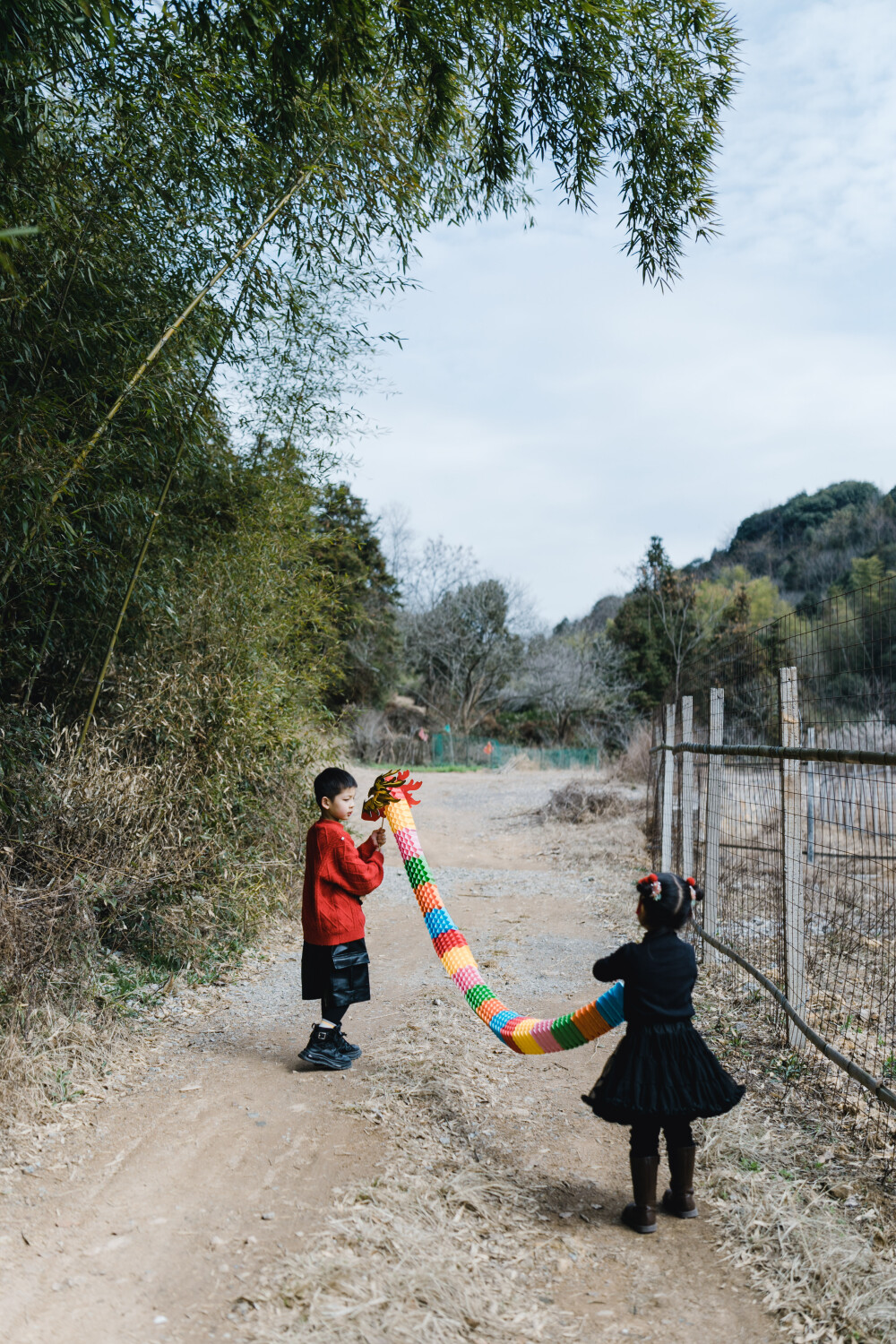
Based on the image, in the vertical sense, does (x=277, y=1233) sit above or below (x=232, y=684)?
below

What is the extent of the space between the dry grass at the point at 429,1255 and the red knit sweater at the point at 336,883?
715mm

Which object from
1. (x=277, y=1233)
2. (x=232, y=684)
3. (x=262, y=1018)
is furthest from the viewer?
(x=232, y=684)

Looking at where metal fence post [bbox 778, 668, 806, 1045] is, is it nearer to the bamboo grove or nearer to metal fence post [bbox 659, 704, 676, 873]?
the bamboo grove

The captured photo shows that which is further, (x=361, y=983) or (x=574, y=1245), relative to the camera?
(x=361, y=983)

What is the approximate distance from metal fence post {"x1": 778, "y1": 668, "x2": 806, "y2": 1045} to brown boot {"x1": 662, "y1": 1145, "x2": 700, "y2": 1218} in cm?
146

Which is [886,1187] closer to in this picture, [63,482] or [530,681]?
[63,482]

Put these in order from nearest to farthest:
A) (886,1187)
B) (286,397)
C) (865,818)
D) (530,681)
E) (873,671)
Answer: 1. (886,1187)
2. (873,671)
3. (286,397)
4. (865,818)
5. (530,681)

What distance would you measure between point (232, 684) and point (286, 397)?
7.89 ft

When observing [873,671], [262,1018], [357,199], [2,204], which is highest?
[357,199]

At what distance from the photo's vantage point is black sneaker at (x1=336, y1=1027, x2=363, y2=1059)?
13.3ft

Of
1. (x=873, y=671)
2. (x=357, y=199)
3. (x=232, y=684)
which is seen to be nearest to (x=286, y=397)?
(x=357, y=199)

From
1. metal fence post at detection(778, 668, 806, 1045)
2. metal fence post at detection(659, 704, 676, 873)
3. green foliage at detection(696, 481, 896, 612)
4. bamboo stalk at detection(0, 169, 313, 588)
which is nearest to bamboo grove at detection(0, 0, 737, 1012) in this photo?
bamboo stalk at detection(0, 169, 313, 588)

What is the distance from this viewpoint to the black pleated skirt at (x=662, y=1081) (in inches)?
103

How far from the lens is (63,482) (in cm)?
399
